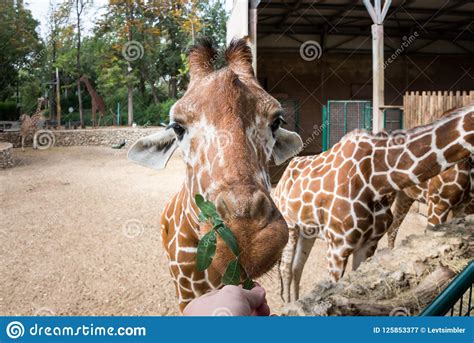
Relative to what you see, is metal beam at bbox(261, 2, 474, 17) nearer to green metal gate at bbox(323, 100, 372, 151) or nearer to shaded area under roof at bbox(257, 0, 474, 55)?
shaded area under roof at bbox(257, 0, 474, 55)

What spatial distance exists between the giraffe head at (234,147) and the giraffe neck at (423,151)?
3.95ft

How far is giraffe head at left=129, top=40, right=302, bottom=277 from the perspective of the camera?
3.79ft

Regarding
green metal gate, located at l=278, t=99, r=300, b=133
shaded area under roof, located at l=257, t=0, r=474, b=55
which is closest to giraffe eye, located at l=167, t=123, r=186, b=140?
shaded area under roof, located at l=257, t=0, r=474, b=55

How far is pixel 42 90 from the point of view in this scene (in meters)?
4.39

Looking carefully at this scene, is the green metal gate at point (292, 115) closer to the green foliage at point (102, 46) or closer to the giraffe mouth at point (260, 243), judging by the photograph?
the green foliage at point (102, 46)

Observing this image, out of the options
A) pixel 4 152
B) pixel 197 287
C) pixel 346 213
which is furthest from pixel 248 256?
pixel 4 152

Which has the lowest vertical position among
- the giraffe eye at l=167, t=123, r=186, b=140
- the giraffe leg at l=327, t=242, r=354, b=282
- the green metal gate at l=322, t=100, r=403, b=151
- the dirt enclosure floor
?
the dirt enclosure floor

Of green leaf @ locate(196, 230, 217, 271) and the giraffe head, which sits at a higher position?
the giraffe head

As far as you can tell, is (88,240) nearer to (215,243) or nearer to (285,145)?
(285,145)

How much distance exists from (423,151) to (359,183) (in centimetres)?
42

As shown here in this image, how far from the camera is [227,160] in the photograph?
1249 mm

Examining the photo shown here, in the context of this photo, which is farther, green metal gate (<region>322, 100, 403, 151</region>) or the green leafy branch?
green metal gate (<region>322, 100, 403, 151</region>)

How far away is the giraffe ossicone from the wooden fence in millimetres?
2815

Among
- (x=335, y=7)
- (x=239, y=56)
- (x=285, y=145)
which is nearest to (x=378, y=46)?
(x=285, y=145)
